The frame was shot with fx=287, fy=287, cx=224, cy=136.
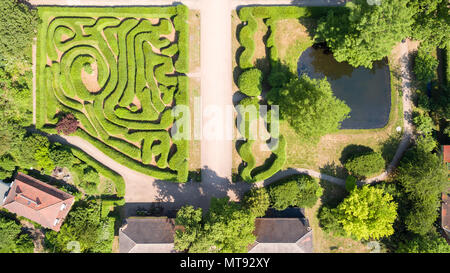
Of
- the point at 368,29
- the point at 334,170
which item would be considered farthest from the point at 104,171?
the point at 368,29

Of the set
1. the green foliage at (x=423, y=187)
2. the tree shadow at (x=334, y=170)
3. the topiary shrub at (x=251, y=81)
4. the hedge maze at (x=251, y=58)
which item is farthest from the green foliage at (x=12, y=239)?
the green foliage at (x=423, y=187)

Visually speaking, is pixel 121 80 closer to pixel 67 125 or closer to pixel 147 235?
pixel 67 125

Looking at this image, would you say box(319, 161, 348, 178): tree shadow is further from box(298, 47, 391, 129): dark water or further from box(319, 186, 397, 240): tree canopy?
box(298, 47, 391, 129): dark water

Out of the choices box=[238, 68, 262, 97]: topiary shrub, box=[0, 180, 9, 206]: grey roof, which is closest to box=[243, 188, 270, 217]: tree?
box=[238, 68, 262, 97]: topiary shrub

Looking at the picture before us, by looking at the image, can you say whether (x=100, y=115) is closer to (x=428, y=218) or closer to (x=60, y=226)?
(x=60, y=226)

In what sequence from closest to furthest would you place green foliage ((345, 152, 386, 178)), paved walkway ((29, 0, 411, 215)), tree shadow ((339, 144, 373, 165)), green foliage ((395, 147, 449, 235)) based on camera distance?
green foliage ((395, 147, 449, 235)) < green foliage ((345, 152, 386, 178)) < paved walkway ((29, 0, 411, 215)) < tree shadow ((339, 144, 373, 165))

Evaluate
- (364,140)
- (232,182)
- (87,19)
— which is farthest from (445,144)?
(87,19)

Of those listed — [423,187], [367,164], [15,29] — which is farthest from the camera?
[367,164]
